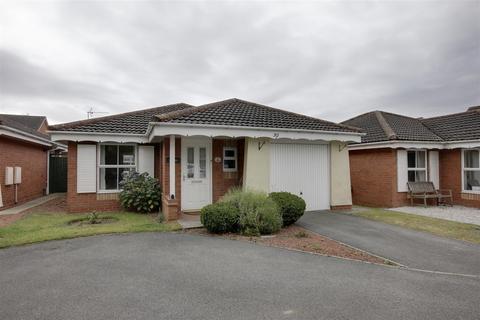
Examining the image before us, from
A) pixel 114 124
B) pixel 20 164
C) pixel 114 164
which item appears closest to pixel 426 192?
pixel 114 164

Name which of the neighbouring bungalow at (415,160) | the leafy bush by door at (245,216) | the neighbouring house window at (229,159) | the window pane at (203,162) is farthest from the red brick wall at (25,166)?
the neighbouring bungalow at (415,160)

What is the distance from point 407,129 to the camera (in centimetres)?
1443

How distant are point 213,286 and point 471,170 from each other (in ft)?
45.1

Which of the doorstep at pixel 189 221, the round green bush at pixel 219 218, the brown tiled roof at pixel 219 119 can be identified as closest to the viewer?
the round green bush at pixel 219 218

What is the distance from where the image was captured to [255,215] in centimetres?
737

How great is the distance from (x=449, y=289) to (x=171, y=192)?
720 cm

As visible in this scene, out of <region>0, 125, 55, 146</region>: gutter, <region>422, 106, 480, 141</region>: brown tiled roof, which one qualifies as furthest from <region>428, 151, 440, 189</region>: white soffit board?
<region>0, 125, 55, 146</region>: gutter

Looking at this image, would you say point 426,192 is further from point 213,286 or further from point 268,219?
point 213,286

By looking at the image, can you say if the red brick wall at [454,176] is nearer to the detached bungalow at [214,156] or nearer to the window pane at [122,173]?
A: the detached bungalow at [214,156]

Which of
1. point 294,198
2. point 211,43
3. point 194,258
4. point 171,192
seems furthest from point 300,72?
point 194,258

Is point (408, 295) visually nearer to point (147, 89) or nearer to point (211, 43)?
point (211, 43)

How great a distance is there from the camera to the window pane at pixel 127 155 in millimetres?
11406

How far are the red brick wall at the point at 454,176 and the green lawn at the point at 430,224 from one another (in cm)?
433

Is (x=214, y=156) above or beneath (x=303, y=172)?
above
